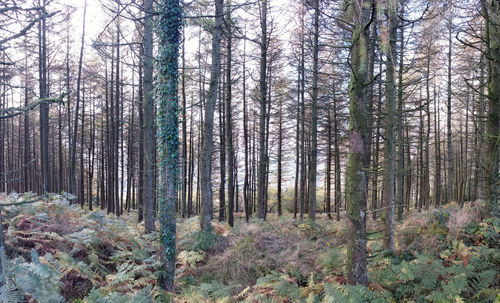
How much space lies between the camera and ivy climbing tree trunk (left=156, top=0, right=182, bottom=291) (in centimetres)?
495

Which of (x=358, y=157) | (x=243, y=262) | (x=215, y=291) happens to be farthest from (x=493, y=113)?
(x=215, y=291)

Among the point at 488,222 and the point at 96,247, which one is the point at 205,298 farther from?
the point at 488,222

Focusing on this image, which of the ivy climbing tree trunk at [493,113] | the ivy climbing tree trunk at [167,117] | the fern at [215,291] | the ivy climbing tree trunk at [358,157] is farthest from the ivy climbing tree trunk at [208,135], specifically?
the ivy climbing tree trunk at [493,113]

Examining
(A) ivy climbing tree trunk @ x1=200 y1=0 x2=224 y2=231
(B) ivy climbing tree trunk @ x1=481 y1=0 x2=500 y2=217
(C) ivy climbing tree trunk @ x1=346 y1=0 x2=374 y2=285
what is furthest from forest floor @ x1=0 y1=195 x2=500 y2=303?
(B) ivy climbing tree trunk @ x1=481 y1=0 x2=500 y2=217

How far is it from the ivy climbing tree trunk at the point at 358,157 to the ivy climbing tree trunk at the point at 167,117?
3086 mm

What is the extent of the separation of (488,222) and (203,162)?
7.40 meters

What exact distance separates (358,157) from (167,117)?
3.36 metres

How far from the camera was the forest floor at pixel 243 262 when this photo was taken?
12.4 feet

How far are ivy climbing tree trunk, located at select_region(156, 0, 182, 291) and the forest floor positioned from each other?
Answer: 2.49 feet

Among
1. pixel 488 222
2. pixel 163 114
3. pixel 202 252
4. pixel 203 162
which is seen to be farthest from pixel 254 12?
pixel 488 222

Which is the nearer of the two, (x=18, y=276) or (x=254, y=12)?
(x=18, y=276)

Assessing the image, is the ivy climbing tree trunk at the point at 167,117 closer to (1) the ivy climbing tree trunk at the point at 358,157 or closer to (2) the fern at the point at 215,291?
(2) the fern at the point at 215,291

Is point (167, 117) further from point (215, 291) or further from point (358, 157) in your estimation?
point (358, 157)

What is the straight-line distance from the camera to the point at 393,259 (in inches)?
230
